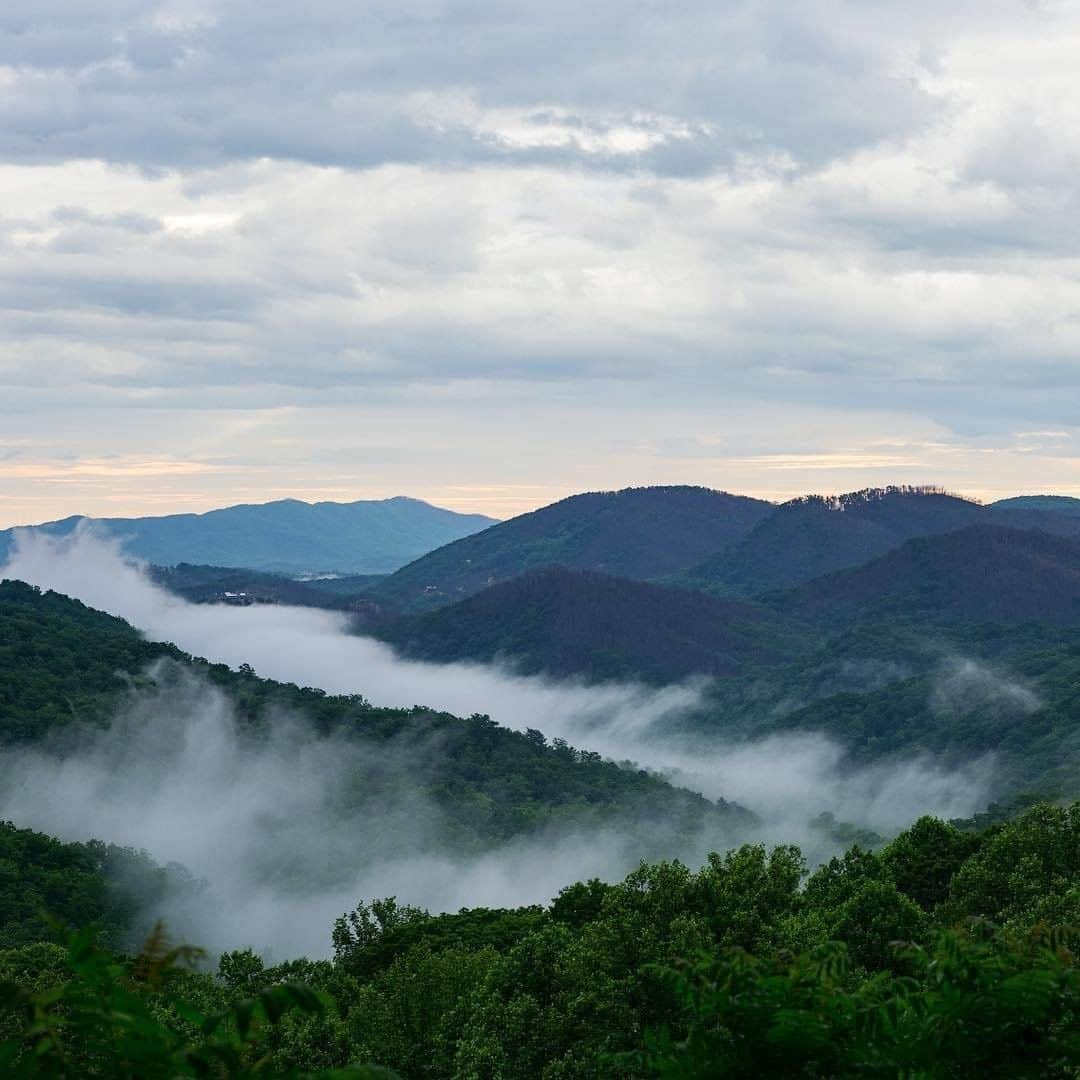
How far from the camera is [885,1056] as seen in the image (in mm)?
15539

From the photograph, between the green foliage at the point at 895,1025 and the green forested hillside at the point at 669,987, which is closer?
the green forested hillside at the point at 669,987

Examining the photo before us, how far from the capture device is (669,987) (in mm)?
22078

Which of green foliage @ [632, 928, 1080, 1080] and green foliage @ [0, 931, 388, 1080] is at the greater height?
green foliage @ [0, 931, 388, 1080]

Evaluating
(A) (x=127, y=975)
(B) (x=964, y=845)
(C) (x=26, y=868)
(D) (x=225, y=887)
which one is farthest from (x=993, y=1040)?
(D) (x=225, y=887)

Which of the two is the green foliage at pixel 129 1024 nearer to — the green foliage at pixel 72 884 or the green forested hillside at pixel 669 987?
the green forested hillside at pixel 669 987

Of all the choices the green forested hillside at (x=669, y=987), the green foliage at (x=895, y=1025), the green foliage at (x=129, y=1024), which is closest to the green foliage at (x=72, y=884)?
the green forested hillside at (x=669, y=987)

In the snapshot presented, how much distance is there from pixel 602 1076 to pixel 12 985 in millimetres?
28631

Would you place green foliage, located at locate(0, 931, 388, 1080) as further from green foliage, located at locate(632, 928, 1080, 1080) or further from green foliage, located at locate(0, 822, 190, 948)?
green foliage, located at locate(0, 822, 190, 948)

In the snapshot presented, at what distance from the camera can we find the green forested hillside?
1291 cm

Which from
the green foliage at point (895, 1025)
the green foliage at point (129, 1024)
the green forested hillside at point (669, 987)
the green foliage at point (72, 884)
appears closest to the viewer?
the green foliage at point (129, 1024)

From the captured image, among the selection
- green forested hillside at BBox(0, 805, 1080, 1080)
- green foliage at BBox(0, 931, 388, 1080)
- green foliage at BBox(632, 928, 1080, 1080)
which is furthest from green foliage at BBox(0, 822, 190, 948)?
green foliage at BBox(0, 931, 388, 1080)

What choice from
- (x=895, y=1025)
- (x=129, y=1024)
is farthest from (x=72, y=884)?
(x=129, y=1024)

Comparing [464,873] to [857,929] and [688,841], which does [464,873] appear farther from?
[857,929]

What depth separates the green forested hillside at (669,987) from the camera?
1291 centimetres
